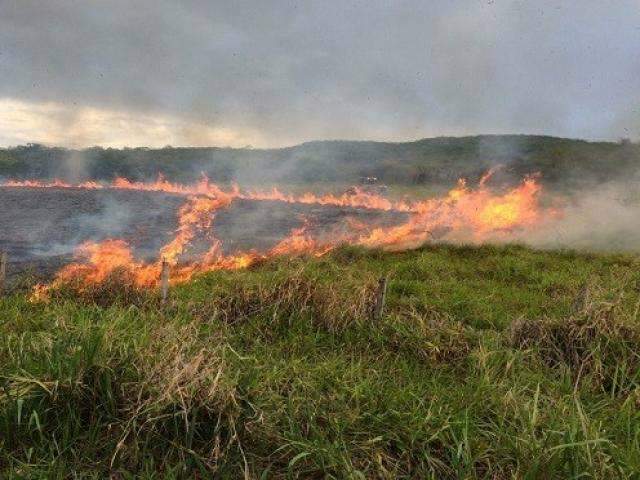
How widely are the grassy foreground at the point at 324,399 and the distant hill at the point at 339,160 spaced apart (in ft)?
109

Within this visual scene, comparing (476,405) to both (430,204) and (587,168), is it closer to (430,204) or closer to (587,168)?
(430,204)

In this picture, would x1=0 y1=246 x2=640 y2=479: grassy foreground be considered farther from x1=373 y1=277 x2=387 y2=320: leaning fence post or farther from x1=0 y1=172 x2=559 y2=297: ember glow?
x1=0 y1=172 x2=559 y2=297: ember glow

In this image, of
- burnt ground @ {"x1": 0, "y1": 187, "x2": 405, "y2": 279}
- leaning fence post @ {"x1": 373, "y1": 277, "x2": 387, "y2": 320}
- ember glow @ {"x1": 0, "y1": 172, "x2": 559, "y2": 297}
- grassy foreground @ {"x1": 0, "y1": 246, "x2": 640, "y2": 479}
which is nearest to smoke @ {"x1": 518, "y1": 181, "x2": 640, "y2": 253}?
ember glow @ {"x1": 0, "y1": 172, "x2": 559, "y2": 297}

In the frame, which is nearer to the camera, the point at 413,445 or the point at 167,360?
the point at 413,445

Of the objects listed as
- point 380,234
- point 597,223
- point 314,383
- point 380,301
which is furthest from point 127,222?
point 314,383

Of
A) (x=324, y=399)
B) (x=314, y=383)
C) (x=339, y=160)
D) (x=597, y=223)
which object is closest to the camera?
(x=324, y=399)

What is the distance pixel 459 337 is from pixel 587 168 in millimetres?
34686

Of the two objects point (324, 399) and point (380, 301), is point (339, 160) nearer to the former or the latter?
point (380, 301)

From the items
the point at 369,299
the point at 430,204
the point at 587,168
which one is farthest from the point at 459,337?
the point at 587,168

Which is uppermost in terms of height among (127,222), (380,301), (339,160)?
(339,160)

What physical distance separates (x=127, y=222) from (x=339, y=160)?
41.8m

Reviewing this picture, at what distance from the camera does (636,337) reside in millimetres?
6816

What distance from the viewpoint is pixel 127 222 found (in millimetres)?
25141

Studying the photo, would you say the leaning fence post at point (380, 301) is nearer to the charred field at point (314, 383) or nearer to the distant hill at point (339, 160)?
the charred field at point (314, 383)
